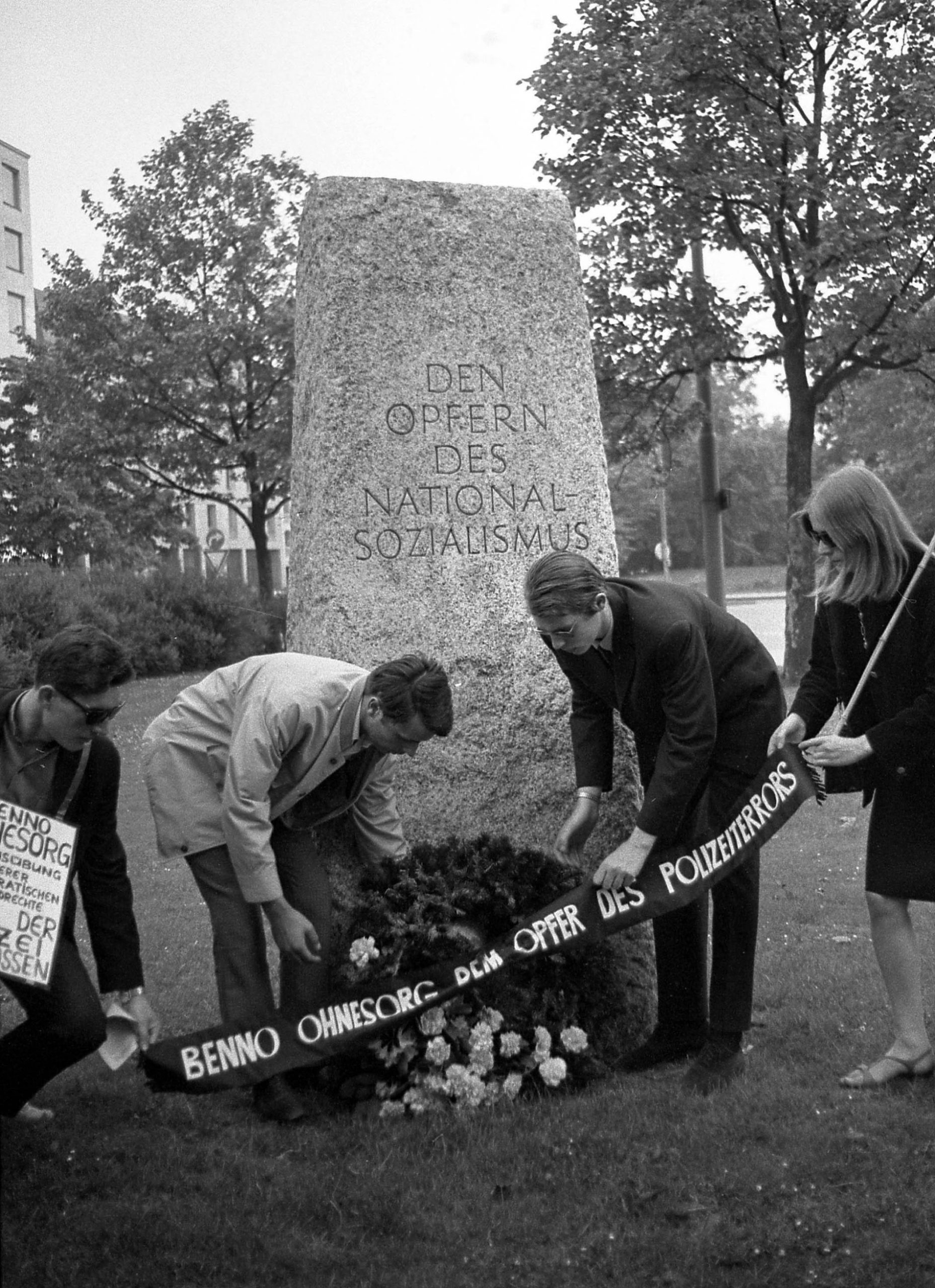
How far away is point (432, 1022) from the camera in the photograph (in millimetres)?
4652

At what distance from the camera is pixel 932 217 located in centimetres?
1466

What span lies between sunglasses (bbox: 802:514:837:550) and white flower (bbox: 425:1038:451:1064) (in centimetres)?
210

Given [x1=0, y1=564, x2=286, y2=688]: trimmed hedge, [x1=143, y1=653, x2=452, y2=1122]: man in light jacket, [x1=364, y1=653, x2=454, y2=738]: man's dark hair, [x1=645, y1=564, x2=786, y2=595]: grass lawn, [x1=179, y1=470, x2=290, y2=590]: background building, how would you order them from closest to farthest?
[x1=364, y1=653, x2=454, y2=738]: man's dark hair, [x1=143, y1=653, x2=452, y2=1122]: man in light jacket, [x1=0, y1=564, x2=286, y2=688]: trimmed hedge, [x1=179, y1=470, x2=290, y2=590]: background building, [x1=645, y1=564, x2=786, y2=595]: grass lawn

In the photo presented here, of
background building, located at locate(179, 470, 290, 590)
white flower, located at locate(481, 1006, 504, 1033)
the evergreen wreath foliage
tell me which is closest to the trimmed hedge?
the evergreen wreath foliage

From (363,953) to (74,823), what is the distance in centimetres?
111

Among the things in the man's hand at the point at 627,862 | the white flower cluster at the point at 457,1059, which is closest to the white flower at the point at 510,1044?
the white flower cluster at the point at 457,1059

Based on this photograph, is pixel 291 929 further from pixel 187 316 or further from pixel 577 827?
pixel 187 316

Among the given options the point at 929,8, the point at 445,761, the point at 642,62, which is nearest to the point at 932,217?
the point at 929,8

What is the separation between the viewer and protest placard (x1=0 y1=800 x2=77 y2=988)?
3645 millimetres

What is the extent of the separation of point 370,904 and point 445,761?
2.93 feet

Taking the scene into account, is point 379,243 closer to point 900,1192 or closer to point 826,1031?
point 826,1031

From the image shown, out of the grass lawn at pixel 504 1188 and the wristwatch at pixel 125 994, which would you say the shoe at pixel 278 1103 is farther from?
the wristwatch at pixel 125 994

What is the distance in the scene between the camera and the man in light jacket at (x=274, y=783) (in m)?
4.23

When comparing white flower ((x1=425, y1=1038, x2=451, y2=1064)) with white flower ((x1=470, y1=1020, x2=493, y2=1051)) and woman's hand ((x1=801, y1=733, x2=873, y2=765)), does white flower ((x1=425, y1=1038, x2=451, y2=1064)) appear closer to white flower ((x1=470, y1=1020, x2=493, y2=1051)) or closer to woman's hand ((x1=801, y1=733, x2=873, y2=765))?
white flower ((x1=470, y1=1020, x2=493, y2=1051))
